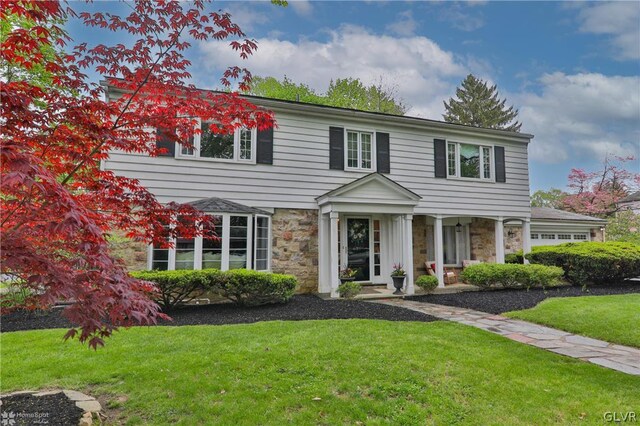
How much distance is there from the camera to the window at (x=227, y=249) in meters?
8.40

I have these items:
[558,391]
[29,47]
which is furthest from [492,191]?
[29,47]

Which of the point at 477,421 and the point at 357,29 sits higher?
the point at 357,29

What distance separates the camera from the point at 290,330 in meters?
5.41

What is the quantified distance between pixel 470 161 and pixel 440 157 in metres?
1.30

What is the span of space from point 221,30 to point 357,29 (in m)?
9.42

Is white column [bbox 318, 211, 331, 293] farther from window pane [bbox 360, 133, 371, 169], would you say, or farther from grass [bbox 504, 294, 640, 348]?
grass [bbox 504, 294, 640, 348]

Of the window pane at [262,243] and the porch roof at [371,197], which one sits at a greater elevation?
the porch roof at [371,197]

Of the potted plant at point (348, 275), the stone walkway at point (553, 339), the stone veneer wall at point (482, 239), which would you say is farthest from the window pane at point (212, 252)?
the stone veneer wall at point (482, 239)

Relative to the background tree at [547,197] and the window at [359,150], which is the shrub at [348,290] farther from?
the background tree at [547,197]

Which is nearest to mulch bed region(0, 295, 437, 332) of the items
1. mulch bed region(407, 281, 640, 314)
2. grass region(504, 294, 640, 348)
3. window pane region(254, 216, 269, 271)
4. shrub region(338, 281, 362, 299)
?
shrub region(338, 281, 362, 299)

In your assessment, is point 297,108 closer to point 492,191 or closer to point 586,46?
point 492,191

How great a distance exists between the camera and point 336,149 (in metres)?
10.3

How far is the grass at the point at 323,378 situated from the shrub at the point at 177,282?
1.86m

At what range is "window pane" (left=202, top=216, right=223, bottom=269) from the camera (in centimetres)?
862
